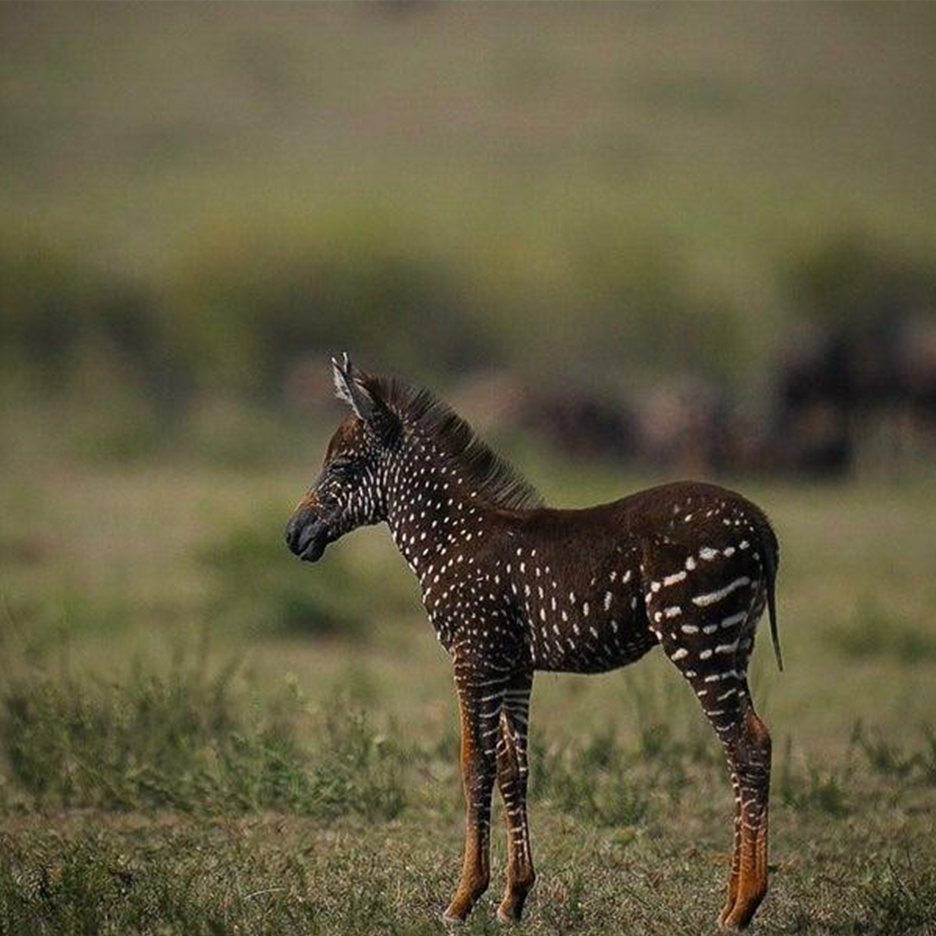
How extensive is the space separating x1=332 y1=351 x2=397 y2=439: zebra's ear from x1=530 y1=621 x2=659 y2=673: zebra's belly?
1.06 m

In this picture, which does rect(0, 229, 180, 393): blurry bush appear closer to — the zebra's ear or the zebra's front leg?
the zebra's ear

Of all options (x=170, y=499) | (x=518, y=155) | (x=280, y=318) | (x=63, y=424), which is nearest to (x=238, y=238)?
(x=280, y=318)

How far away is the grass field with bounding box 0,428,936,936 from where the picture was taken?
27.1ft

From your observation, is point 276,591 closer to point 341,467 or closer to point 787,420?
point 341,467

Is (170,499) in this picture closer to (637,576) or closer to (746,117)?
(637,576)

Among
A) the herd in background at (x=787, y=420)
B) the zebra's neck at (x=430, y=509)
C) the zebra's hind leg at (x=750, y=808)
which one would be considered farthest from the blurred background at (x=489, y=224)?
the zebra's hind leg at (x=750, y=808)

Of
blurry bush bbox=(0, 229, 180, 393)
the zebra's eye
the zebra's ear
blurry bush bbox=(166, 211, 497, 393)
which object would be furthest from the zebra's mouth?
blurry bush bbox=(166, 211, 497, 393)

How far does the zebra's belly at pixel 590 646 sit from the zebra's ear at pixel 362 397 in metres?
1.06

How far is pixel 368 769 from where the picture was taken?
10375mm

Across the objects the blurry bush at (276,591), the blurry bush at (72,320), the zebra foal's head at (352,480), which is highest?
the blurry bush at (72,320)

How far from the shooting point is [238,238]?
45938mm

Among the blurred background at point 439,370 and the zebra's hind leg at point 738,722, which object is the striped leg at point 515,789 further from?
the zebra's hind leg at point 738,722

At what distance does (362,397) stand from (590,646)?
1331 millimetres

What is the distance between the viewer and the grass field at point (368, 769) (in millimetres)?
8250
